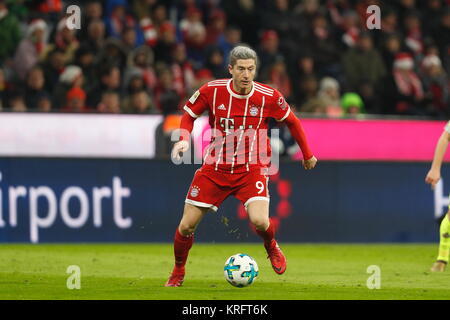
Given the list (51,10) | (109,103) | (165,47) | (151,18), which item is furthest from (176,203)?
(151,18)

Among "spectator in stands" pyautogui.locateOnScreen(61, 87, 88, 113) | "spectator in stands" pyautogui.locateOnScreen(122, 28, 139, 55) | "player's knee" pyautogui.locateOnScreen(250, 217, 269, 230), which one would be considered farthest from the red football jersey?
"spectator in stands" pyautogui.locateOnScreen(122, 28, 139, 55)

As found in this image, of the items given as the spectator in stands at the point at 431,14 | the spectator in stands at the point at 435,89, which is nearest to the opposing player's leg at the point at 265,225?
the spectator in stands at the point at 435,89

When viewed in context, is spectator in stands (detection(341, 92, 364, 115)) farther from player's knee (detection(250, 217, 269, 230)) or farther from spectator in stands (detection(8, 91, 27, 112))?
player's knee (detection(250, 217, 269, 230))

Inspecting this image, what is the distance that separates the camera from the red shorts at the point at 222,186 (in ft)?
34.6

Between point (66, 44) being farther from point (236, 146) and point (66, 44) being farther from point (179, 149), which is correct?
point (179, 149)

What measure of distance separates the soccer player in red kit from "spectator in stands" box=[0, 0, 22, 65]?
774cm

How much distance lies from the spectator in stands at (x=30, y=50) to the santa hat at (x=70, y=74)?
0.59m

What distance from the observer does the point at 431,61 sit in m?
20.4

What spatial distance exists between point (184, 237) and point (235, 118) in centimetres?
121

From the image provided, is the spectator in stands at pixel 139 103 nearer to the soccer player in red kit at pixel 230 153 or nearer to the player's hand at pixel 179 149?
the soccer player in red kit at pixel 230 153

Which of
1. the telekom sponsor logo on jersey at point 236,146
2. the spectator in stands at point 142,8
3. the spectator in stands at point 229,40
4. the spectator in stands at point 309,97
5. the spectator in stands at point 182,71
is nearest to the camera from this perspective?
the telekom sponsor logo on jersey at point 236,146

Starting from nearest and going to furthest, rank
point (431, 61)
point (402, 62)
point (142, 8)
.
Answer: point (142, 8)
point (402, 62)
point (431, 61)

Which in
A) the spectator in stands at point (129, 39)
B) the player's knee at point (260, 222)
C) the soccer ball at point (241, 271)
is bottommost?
the soccer ball at point (241, 271)

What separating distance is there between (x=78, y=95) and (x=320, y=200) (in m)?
4.02
